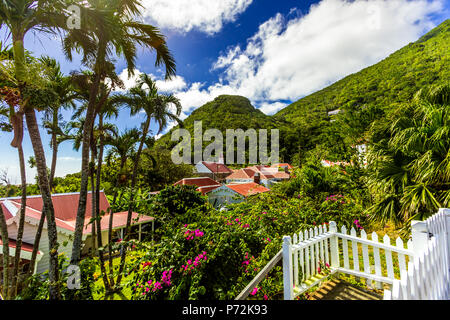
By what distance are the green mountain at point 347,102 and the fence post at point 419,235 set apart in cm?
584

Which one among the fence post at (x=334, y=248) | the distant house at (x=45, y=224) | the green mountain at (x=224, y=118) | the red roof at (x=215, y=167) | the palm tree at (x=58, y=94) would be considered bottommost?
the distant house at (x=45, y=224)

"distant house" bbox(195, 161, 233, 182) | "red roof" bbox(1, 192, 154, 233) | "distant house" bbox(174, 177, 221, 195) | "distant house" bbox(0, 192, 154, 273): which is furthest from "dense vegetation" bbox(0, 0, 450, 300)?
"distant house" bbox(195, 161, 233, 182)

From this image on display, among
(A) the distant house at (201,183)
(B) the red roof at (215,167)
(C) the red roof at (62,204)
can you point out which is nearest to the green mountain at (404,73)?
(A) the distant house at (201,183)

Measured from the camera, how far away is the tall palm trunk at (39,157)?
338 cm

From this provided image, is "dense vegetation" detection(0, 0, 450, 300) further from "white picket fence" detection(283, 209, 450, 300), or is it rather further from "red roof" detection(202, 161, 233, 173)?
"red roof" detection(202, 161, 233, 173)

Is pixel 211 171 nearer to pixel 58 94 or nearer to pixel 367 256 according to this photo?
pixel 58 94

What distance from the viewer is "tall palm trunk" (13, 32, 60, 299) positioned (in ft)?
11.1

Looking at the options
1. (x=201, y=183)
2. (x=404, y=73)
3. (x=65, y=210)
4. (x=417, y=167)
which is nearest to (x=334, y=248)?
(x=417, y=167)

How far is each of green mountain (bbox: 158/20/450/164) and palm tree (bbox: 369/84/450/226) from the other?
11.6ft

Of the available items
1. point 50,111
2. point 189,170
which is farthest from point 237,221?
point 189,170

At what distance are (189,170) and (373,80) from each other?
45.6 m

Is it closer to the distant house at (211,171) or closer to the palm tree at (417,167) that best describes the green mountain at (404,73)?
the distant house at (211,171)

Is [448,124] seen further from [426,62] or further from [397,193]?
[426,62]

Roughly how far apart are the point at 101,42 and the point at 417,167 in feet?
23.7
